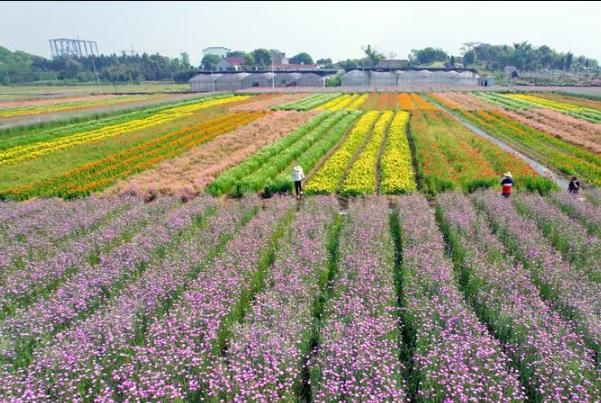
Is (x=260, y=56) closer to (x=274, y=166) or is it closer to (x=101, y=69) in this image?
(x=101, y=69)

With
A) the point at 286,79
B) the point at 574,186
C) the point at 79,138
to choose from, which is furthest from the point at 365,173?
the point at 286,79

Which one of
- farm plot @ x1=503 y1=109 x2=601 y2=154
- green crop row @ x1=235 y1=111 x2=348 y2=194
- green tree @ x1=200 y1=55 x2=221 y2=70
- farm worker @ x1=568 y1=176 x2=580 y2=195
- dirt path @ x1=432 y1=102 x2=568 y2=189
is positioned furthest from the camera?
green tree @ x1=200 y1=55 x2=221 y2=70

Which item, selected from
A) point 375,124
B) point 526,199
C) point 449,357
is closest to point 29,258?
point 449,357

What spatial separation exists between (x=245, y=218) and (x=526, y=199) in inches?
392

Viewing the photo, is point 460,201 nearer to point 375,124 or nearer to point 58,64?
point 375,124

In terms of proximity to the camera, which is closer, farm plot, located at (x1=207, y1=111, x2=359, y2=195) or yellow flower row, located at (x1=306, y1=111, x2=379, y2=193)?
yellow flower row, located at (x1=306, y1=111, x2=379, y2=193)

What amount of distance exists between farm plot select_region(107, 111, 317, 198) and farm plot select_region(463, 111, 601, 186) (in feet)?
54.7

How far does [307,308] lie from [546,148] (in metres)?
24.0

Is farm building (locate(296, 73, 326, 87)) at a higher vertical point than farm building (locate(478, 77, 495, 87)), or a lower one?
higher

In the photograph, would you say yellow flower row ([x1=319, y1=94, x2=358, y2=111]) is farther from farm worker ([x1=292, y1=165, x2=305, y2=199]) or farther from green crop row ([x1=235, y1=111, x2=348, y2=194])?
farm worker ([x1=292, y1=165, x2=305, y2=199])

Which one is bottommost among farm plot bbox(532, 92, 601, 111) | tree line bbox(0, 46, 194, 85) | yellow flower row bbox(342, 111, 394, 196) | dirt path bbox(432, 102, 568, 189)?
dirt path bbox(432, 102, 568, 189)

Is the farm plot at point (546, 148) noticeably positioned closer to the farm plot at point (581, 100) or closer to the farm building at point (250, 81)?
the farm plot at point (581, 100)

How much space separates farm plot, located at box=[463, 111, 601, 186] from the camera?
1967 cm

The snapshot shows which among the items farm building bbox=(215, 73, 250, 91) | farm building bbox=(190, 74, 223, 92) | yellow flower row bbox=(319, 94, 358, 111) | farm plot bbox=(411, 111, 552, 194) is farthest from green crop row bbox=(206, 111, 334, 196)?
farm building bbox=(215, 73, 250, 91)
